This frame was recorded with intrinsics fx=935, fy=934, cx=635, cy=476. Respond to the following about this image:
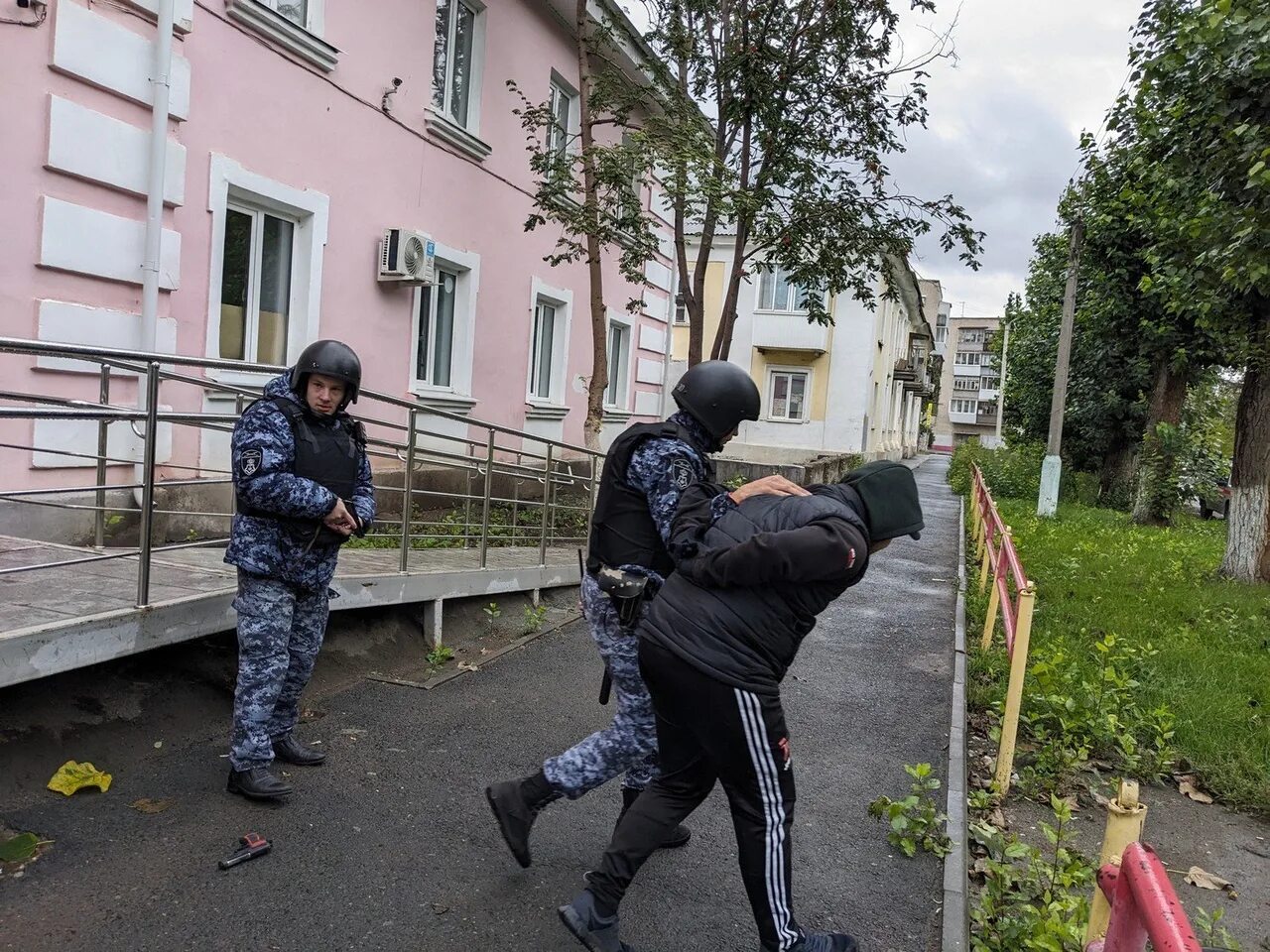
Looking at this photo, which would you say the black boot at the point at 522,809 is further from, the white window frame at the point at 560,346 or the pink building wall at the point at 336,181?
the white window frame at the point at 560,346

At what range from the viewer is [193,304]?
6242mm

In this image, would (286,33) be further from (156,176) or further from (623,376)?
(623,376)

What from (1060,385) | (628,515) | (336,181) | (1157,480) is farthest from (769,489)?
(1157,480)

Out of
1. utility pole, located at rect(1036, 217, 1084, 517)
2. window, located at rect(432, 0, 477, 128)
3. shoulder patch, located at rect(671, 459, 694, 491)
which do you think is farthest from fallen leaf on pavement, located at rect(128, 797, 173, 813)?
utility pole, located at rect(1036, 217, 1084, 517)

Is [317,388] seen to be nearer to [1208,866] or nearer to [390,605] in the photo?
[390,605]

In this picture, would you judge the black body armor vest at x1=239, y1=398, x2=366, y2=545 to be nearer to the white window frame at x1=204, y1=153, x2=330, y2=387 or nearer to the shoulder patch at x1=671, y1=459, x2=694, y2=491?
the shoulder patch at x1=671, y1=459, x2=694, y2=491

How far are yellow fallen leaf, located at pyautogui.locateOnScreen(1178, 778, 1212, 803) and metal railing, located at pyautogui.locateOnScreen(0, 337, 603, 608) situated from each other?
3.50 meters

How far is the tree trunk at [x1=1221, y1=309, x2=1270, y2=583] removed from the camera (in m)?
9.81

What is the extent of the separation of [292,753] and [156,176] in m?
3.87

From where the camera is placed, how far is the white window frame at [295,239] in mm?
6359

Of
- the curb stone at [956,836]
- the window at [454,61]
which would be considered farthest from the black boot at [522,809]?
the window at [454,61]

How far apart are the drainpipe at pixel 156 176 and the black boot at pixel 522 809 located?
3.81 meters

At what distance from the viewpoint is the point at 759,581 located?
2.43 meters

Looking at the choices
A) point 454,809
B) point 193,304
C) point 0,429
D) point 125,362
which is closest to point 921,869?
point 454,809
